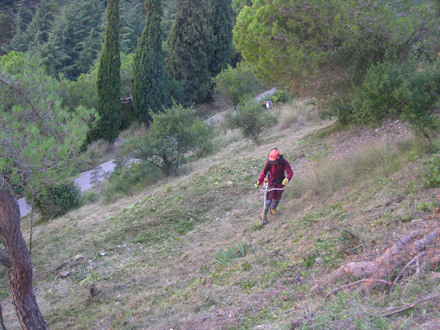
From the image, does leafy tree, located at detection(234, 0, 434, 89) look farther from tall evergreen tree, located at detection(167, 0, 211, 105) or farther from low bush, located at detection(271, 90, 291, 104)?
tall evergreen tree, located at detection(167, 0, 211, 105)

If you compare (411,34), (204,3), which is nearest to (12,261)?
(411,34)

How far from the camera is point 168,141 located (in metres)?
13.6

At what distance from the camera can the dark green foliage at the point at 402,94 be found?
8.59 metres

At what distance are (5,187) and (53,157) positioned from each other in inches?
30.8

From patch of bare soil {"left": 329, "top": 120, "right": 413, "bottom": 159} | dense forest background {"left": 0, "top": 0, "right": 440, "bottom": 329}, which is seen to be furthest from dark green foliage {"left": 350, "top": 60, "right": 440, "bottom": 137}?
patch of bare soil {"left": 329, "top": 120, "right": 413, "bottom": 159}

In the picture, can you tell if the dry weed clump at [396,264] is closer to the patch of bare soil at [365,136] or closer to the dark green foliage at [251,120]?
the patch of bare soil at [365,136]

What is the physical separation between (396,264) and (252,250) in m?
2.72

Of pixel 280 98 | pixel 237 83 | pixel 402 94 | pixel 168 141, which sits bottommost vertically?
pixel 280 98

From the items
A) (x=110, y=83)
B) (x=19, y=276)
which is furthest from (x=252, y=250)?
(x=110, y=83)

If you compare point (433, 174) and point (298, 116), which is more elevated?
point (433, 174)

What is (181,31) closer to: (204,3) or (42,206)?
(204,3)

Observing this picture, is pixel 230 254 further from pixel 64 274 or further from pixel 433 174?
pixel 64 274

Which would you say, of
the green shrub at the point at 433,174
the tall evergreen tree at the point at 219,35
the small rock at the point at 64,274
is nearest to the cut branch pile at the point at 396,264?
the green shrub at the point at 433,174

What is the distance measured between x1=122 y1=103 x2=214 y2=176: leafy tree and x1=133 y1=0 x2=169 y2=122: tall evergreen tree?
1231cm
